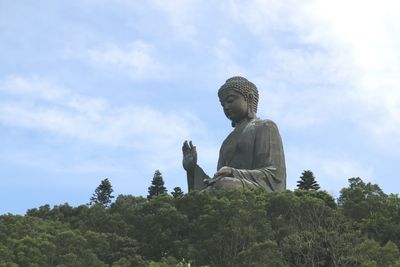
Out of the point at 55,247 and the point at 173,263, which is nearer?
the point at 173,263

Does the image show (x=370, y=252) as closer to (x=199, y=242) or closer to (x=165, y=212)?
(x=199, y=242)

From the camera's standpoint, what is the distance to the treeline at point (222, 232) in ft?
48.6

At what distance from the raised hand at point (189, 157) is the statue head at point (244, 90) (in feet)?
6.72

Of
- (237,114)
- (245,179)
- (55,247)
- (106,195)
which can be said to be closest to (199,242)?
(55,247)

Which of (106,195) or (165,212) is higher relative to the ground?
(106,195)

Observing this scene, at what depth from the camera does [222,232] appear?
15688 millimetres

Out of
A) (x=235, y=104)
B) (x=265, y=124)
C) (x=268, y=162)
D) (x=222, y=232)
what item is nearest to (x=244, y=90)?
(x=235, y=104)

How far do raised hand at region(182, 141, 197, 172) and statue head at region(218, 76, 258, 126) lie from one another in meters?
2.05

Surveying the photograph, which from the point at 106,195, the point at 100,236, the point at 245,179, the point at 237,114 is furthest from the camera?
the point at 106,195

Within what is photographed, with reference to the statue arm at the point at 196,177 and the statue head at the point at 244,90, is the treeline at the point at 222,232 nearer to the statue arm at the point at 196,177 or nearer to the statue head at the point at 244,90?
the statue arm at the point at 196,177

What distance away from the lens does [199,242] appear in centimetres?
1599

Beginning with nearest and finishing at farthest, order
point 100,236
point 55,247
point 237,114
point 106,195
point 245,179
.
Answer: point 55,247
point 100,236
point 245,179
point 237,114
point 106,195

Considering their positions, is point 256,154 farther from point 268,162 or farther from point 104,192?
point 104,192

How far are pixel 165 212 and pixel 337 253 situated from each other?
4105 millimetres
